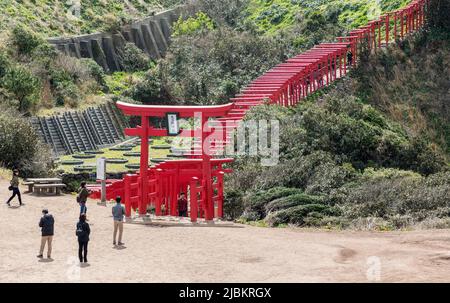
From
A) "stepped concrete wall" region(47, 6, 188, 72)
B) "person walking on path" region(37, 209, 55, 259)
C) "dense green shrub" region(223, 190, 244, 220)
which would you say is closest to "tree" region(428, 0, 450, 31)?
"stepped concrete wall" region(47, 6, 188, 72)

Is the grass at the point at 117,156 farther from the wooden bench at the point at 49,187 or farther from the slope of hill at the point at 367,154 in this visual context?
the wooden bench at the point at 49,187

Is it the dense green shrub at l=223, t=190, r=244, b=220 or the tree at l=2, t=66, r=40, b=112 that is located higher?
the tree at l=2, t=66, r=40, b=112

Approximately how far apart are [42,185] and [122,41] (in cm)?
3529

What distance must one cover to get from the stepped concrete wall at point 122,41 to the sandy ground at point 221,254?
33.8 metres

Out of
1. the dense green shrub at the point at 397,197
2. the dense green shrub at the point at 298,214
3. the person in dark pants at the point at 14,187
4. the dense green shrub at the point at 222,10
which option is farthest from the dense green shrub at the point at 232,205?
the dense green shrub at the point at 222,10

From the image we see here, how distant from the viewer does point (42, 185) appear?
39.8 m

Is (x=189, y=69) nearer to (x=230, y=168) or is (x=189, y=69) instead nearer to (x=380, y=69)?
(x=380, y=69)

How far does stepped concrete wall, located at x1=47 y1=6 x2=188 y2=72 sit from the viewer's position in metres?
69.4

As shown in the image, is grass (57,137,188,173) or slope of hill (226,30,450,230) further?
grass (57,137,188,173)

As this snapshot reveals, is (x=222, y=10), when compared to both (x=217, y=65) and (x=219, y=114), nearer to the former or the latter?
(x=217, y=65)

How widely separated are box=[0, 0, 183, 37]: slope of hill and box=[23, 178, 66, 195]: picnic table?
26884 mm

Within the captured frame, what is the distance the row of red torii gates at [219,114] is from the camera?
3734cm

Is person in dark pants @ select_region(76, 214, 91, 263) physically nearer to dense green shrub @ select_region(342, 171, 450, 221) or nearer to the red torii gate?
the red torii gate

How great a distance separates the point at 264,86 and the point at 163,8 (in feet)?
105
